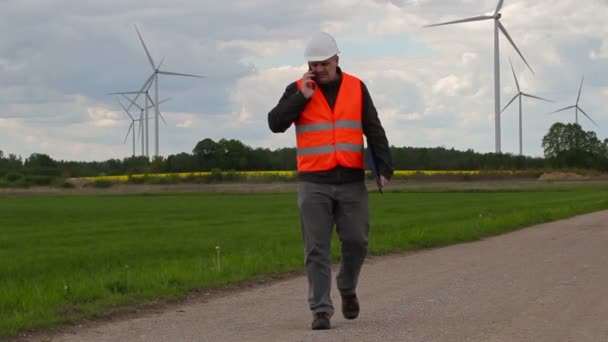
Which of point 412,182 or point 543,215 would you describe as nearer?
point 543,215

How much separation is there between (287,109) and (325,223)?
2.89 ft

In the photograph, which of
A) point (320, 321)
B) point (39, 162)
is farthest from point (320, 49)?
point (39, 162)

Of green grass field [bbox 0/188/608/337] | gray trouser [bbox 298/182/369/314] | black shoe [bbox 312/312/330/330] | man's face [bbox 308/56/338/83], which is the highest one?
man's face [bbox 308/56/338/83]

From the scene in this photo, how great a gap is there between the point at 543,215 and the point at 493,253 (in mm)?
14095

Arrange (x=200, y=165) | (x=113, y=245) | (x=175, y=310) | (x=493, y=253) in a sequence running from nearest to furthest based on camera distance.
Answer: (x=175, y=310)
(x=493, y=253)
(x=113, y=245)
(x=200, y=165)

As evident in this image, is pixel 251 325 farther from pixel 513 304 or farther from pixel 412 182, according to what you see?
pixel 412 182

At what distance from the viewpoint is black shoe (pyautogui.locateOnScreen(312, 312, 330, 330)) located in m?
7.64

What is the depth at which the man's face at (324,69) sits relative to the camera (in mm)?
7578

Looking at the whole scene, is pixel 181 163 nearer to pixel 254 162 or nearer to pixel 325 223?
Answer: pixel 254 162

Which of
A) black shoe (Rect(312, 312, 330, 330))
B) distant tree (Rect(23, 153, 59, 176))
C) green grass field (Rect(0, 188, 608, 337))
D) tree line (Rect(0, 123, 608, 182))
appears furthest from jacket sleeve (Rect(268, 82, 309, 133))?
distant tree (Rect(23, 153, 59, 176))

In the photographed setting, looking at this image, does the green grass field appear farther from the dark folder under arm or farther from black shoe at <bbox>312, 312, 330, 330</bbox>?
the dark folder under arm

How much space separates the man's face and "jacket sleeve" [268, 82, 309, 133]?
176 millimetres

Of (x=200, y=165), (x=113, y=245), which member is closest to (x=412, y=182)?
(x=200, y=165)

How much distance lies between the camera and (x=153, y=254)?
18.8 m
